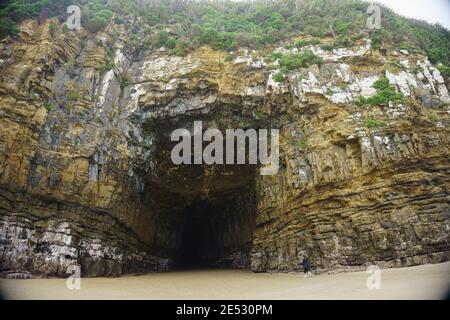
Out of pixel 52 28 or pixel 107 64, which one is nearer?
pixel 52 28

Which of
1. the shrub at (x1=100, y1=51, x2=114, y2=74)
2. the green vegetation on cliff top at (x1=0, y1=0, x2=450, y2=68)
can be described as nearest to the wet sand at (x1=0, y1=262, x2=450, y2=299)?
the shrub at (x1=100, y1=51, x2=114, y2=74)

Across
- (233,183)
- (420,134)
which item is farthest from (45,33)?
(420,134)

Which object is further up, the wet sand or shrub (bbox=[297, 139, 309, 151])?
shrub (bbox=[297, 139, 309, 151])

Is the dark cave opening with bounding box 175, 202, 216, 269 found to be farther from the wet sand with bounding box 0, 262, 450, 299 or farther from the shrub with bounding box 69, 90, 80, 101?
the wet sand with bounding box 0, 262, 450, 299

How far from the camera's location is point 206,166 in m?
20.1

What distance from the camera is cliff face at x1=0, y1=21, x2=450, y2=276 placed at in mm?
12852

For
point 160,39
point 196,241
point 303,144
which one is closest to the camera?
point 303,144

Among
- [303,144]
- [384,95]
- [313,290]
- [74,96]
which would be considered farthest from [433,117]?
[74,96]

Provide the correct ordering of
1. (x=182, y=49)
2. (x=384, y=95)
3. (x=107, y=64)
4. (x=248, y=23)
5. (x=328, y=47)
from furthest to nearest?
(x=248, y=23)
(x=182, y=49)
(x=328, y=47)
(x=107, y=64)
(x=384, y=95)

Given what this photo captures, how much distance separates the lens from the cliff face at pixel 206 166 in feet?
42.2

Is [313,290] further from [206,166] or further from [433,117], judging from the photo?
[206,166]

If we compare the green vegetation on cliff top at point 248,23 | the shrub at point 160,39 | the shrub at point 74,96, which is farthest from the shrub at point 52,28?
the shrub at point 160,39

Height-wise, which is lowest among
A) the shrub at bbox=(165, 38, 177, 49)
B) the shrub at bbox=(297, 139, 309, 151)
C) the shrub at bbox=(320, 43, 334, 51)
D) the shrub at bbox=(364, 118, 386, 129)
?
the shrub at bbox=(297, 139, 309, 151)
